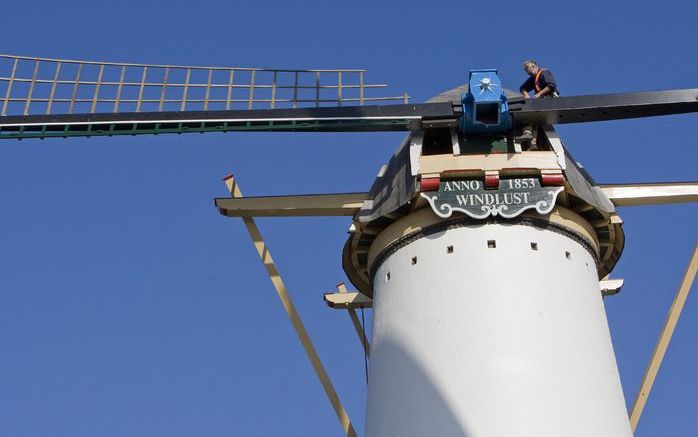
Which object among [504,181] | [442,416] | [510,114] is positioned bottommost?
[442,416]

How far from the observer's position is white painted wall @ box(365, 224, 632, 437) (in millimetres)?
16938

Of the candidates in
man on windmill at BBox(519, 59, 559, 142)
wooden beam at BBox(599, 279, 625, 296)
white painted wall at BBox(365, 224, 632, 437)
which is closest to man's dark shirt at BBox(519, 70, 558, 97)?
man on windmill at BBox(519, 59, 559, 142)

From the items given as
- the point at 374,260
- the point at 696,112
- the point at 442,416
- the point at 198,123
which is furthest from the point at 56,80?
the point at 696,112

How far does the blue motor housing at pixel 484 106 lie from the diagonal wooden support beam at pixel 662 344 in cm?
404

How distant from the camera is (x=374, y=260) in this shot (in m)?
19.7

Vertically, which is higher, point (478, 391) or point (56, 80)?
point (56, 80)

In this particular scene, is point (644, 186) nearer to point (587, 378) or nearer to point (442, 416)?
point (587, 378)

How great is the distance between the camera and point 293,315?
2009 cm

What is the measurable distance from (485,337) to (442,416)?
1362 millimetres

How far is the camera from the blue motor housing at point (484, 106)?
1912 centimetres

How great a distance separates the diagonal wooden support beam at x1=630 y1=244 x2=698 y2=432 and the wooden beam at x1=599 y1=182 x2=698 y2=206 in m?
0.99

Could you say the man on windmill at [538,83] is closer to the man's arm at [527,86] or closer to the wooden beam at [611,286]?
the man's arm at [527,86]

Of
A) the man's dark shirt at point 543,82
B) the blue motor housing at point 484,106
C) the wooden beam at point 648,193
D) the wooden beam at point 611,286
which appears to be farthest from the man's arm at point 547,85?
the wooden beam at point 611,286

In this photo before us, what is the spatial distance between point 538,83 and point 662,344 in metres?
4.94
